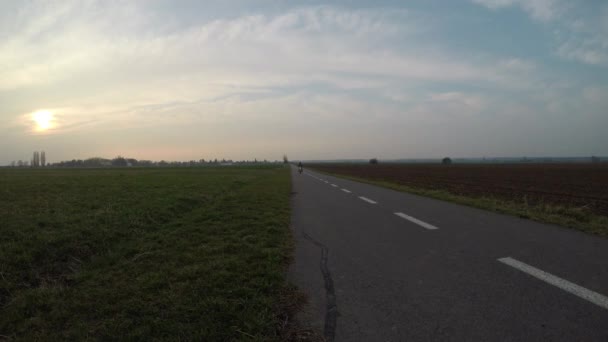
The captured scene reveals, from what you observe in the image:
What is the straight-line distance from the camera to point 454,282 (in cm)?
363

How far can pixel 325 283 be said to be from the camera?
374 centimetres

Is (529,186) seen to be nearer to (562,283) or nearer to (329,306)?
(562,283)

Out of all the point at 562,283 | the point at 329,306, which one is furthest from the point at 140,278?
the point at 562,283

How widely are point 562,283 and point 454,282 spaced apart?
4.02 ft

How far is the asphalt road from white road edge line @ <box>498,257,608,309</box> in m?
0.01

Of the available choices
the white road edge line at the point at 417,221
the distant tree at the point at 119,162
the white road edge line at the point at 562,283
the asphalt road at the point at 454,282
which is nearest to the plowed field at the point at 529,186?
the white road edge line at the point at 417,221

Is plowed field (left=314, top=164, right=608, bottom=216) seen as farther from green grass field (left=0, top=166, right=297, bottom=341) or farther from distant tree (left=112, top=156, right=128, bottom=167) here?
distant tree (left=112, top=156, right=128, bottom=167)

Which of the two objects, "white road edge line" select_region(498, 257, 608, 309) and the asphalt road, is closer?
the asphalt road

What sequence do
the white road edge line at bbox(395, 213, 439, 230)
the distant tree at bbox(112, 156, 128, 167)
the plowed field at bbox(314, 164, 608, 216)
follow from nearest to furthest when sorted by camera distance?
the white road edge line at bbox(395, 213, 439, 230), the plowed field at bbox(314, 164, 608, 216), the distant tree at bbox(112, 156, 128, 167)

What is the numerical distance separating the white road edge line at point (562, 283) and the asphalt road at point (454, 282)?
0.04ft

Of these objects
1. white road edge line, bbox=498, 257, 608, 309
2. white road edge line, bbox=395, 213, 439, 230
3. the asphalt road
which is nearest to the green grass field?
the asphalt road

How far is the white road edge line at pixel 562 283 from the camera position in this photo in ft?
9.92

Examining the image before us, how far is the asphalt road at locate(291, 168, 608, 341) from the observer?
2.61m

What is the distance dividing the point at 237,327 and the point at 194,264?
6.57 ft
